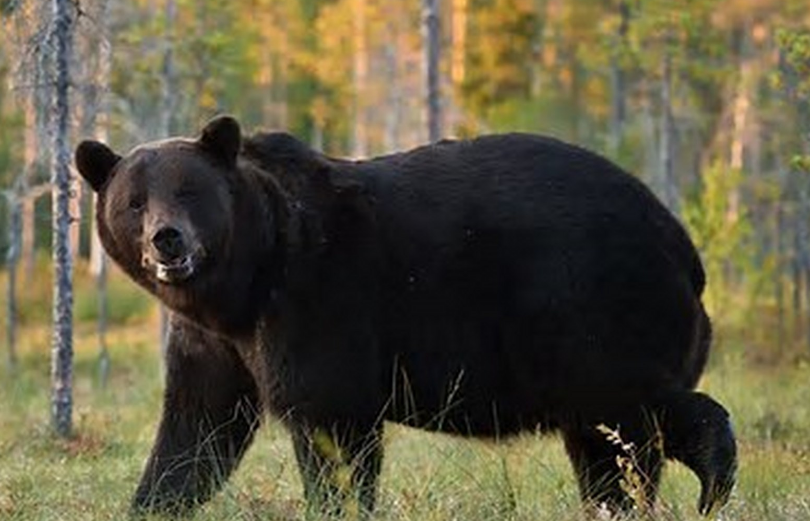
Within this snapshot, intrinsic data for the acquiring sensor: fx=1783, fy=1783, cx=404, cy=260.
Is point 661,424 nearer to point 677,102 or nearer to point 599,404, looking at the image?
point 599,404

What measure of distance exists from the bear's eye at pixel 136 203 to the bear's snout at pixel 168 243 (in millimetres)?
280

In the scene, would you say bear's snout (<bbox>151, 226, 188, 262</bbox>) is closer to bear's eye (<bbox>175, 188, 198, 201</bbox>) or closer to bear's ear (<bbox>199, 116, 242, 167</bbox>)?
bear's eye (<bbox>175, 188, 198, 201</bbox>)

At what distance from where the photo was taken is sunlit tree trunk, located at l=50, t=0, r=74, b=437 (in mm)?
12258

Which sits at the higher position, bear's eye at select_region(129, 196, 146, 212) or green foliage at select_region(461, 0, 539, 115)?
bear's eye at select_region(129, 196, 146, 212)

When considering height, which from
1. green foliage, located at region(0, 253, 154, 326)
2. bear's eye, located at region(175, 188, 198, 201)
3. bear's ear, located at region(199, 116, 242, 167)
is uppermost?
bear's ear, located at region(199, 116, 242, 167)

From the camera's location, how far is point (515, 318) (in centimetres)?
789

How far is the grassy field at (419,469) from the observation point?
24.5 feet

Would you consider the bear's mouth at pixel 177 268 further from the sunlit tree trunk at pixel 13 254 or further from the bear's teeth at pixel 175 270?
the sunlit tree trunk at pixel 13 254

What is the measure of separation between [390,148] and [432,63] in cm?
2311

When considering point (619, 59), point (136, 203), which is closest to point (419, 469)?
point (136, 203)

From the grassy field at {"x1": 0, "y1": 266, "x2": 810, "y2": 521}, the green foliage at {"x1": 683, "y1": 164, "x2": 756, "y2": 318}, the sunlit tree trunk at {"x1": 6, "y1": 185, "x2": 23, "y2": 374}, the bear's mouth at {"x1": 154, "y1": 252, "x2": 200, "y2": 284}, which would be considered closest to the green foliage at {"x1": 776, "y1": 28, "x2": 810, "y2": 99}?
the grassy field at {"x1": 0, "y1": 266, "x2": 810, "y2": 521}

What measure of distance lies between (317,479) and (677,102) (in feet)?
95.0

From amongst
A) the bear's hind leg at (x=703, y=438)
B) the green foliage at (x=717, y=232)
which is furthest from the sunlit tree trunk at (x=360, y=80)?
the bear's hind leg at (x=703, y=438)

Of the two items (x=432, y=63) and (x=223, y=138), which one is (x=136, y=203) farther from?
(x=432, y=63)
